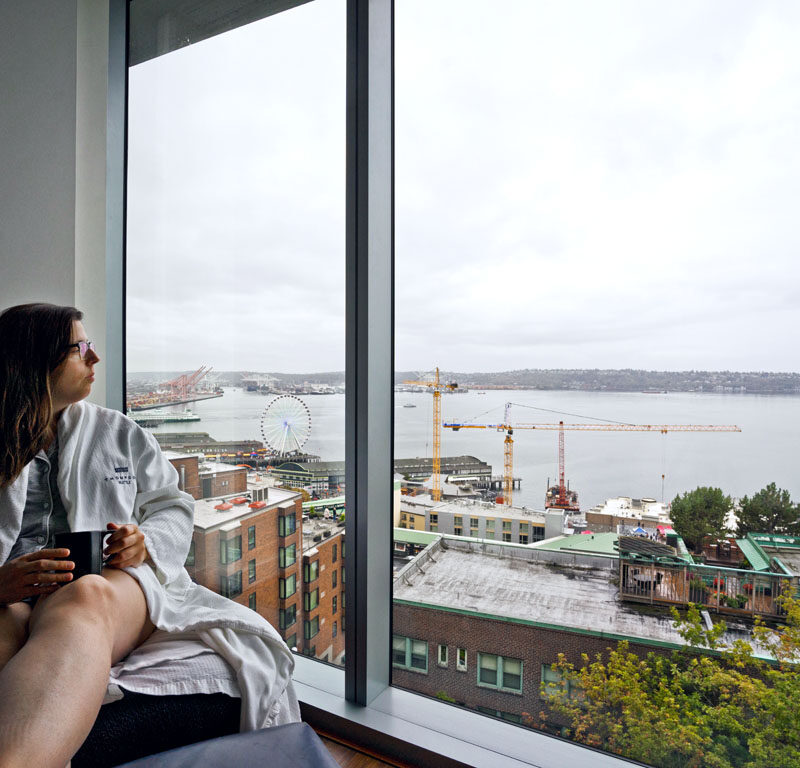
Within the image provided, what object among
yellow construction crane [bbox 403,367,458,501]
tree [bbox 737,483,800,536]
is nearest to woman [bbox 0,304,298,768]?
yellow construction crane [bbox 403,367,458,501]

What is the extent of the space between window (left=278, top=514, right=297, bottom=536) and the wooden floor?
628 mm

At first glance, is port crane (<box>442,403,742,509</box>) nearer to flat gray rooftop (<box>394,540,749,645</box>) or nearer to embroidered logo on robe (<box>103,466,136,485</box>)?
flat gray rooftop (<box>394,540,749,645</box>)

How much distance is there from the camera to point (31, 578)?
113 cm

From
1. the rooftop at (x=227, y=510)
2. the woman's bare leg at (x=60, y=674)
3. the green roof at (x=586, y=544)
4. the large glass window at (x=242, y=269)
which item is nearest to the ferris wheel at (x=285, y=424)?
the large glass window at (x=242, y=269)

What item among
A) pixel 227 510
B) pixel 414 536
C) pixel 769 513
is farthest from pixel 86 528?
pixel 769 513

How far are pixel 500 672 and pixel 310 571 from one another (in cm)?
67

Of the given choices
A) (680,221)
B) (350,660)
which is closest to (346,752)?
(350,660)

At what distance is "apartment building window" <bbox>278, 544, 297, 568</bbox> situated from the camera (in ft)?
5.98

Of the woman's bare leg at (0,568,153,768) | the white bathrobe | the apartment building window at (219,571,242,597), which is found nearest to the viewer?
the woman's bare leg at (0,568,153,768)

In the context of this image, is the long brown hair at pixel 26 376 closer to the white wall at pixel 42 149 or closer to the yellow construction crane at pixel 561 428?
the white wall at pixel 42 149

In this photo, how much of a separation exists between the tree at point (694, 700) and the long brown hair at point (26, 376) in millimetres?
1491

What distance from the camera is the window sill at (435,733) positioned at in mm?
1380

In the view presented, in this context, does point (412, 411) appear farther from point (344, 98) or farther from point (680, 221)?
point (344, 98)

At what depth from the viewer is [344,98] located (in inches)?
68.1
